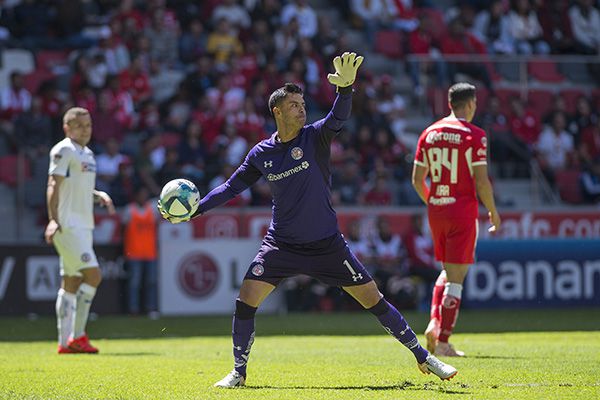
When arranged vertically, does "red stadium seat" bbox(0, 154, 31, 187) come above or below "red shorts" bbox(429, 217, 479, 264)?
above

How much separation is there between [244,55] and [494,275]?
290 inches

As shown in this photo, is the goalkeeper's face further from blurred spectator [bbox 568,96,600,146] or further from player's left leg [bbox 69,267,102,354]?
blurred spectator [bbox 568,96,600,146]

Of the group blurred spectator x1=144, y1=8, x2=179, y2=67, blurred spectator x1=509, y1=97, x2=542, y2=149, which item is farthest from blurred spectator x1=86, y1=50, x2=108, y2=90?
blurred spectator x1=509, y1=97, x2=542, y2=149

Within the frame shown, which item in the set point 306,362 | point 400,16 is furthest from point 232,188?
point 400,16

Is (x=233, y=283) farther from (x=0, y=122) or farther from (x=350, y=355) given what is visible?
(x=350, y=355)

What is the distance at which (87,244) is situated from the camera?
41.1 ft

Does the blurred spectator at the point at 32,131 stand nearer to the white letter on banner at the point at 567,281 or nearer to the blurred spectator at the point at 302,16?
the blurred spectator at the point at 302,16

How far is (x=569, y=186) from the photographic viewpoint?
22781 millimetres

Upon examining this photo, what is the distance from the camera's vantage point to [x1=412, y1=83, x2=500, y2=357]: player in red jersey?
11.2 metres

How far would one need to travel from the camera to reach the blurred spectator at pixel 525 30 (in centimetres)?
2734

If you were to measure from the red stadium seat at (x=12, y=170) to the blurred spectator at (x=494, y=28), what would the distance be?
1160 centimetres

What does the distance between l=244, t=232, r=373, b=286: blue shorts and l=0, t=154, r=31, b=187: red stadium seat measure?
1162cm

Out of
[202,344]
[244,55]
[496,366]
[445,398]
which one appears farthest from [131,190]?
[445,398]

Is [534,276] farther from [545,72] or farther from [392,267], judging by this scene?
[545,72]
